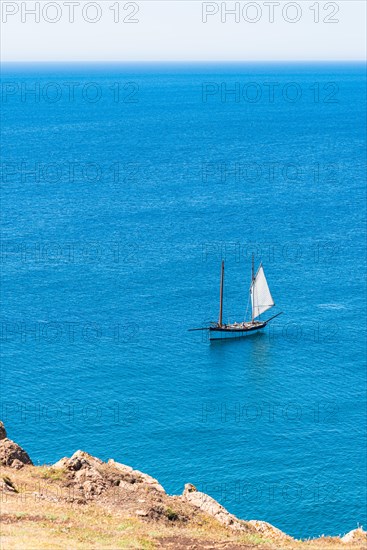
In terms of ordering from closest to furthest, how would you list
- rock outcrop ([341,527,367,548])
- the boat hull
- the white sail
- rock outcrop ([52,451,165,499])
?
rock outcrop ([341,527,367,548]) → rock outcrop ([52,451,165,499]) → the boat hull → the white sail

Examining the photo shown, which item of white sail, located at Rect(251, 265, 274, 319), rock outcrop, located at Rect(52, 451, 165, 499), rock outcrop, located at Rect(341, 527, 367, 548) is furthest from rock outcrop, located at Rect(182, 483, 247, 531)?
white sail, located at Rect(251, 265, 274, 319)

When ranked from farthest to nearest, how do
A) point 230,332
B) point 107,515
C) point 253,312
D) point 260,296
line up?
point 260,296 → point 253,312 → point 230,332 → point 107,515

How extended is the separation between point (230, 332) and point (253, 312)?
5228mm

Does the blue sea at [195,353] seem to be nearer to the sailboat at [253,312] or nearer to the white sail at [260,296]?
the sailboat at [253,312]

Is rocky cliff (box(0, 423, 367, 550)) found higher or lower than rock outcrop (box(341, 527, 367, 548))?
higher

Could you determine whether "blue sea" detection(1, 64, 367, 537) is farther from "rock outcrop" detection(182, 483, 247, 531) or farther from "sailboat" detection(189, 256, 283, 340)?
"rock outcrop" detection(182, 483, 247, 531)

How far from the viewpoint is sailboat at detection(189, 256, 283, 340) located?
440 feet

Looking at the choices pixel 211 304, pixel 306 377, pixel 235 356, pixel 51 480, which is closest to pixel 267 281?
pixel 211 304

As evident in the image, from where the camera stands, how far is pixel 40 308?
13612cm

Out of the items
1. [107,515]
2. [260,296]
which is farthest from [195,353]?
[107,515]

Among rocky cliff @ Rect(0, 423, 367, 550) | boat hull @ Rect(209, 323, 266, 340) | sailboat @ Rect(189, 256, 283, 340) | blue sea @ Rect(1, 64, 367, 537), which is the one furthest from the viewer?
sailboat @ Rect(189, 256, 283, 340)

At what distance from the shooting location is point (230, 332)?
135625mm

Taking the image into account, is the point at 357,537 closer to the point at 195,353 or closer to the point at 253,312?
the point at 195,353

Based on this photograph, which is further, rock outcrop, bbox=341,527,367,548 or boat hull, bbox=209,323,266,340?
boat hull, bbox=209,323,266,340
